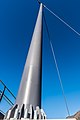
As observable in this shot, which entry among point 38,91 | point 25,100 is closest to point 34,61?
point 38,91

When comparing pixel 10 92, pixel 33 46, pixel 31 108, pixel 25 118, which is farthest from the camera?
pixel 10 92

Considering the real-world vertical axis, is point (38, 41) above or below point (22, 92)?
above

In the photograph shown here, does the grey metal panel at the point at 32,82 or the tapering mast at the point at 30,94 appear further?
the grey metal panel at the point at 32,82

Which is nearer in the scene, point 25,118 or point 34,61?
point 25,118

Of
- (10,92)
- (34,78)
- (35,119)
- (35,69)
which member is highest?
→ (10,92)

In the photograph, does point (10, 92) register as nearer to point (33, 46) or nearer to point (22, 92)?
point (33, 46)

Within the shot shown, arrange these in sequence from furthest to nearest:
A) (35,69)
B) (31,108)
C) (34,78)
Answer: (35,69) → (34,78) → (31,108)

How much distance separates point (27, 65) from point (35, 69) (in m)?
0.30

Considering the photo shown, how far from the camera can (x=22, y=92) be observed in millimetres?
3145

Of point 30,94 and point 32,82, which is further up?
point 32,82

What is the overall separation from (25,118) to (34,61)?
1.58m

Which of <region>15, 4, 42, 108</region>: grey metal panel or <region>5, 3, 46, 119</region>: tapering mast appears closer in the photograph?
<region>5, 3, 46, 119</region>: tapering mast

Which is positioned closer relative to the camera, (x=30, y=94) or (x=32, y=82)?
(x=30, y=94)

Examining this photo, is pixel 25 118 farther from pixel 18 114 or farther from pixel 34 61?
pixel 34 61
